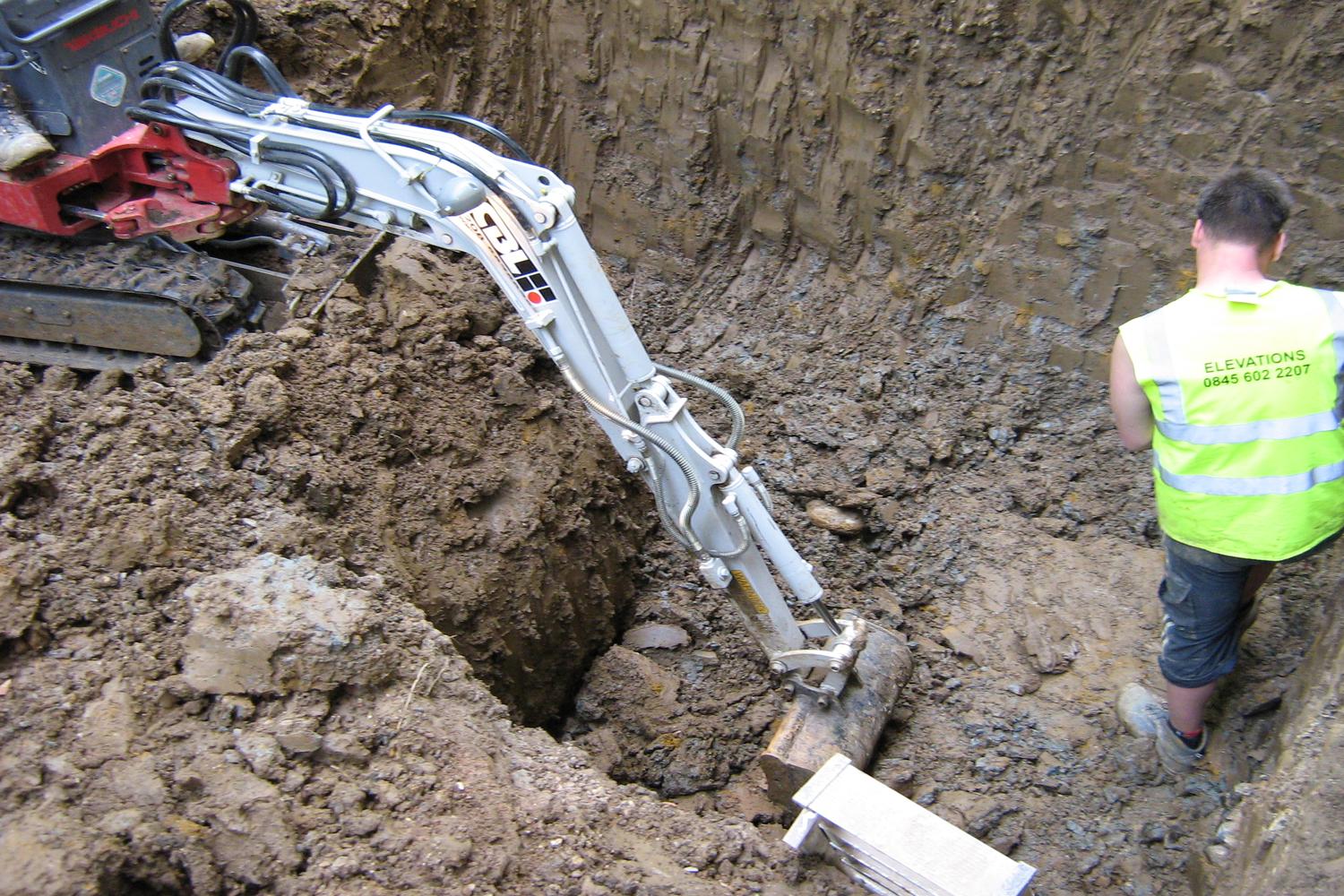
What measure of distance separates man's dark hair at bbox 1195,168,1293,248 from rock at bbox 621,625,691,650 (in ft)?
8.95

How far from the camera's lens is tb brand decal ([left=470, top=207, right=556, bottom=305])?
331cm

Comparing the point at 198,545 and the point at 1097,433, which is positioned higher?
the point at 1097,433

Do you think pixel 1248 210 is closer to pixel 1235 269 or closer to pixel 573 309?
pixel 1235 269

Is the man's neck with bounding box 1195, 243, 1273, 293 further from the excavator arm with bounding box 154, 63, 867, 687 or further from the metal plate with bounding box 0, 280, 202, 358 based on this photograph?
the metal plate with bounding box 0, 280, 202, 358

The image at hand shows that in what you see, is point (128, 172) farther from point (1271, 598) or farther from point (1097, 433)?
point (1271, 598)

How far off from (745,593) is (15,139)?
3280 millimetres

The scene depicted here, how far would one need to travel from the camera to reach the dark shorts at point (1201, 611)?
3.24 meters

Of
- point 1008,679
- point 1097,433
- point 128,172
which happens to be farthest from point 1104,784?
point 128,172

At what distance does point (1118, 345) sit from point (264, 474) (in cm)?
286

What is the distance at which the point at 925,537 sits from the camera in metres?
4.82

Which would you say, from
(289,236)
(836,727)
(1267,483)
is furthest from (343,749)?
(1267,483)

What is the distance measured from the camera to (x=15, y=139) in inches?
160

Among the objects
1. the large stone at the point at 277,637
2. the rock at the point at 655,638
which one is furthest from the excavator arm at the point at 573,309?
the large stone at the point at 277,637

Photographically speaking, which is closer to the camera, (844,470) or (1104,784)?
(1104,784)
